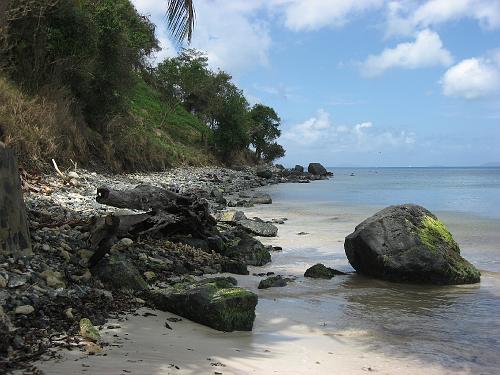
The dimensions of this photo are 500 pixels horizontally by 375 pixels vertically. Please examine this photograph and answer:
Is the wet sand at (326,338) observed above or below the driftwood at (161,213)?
below

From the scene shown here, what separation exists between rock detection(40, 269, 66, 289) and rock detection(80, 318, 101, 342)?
1.00 metres

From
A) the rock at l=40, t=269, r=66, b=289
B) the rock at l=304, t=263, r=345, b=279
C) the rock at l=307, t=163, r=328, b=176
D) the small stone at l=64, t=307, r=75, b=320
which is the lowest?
the rock at l=304, t=263, r=345, b=279

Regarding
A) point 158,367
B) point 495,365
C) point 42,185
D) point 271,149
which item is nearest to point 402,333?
point 495,365

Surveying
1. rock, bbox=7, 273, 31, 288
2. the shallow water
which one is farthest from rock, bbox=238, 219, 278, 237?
rock, bbox=7, 273, 31, 288

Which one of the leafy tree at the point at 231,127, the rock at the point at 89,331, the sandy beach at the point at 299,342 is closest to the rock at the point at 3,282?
the rock at the point at 89,331

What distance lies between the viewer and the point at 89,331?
13.1ft

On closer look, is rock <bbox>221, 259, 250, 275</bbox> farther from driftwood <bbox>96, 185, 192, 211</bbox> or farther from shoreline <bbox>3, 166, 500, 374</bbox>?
driftwood <bbox>96, 185, 192, 211</bbox>

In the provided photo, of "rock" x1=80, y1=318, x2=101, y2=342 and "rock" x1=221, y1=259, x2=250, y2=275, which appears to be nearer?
"rock" x1=80, y1=318, x2=101, y2=342

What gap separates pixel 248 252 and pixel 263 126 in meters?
59.2

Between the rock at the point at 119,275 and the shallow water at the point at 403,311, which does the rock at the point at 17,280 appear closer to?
the rock at the point at 119,275

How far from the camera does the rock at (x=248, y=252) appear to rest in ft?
29.3

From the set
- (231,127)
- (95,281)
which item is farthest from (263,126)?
(95,281)

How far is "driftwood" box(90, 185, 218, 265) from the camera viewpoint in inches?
336

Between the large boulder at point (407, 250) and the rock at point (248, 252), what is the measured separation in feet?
5.10
